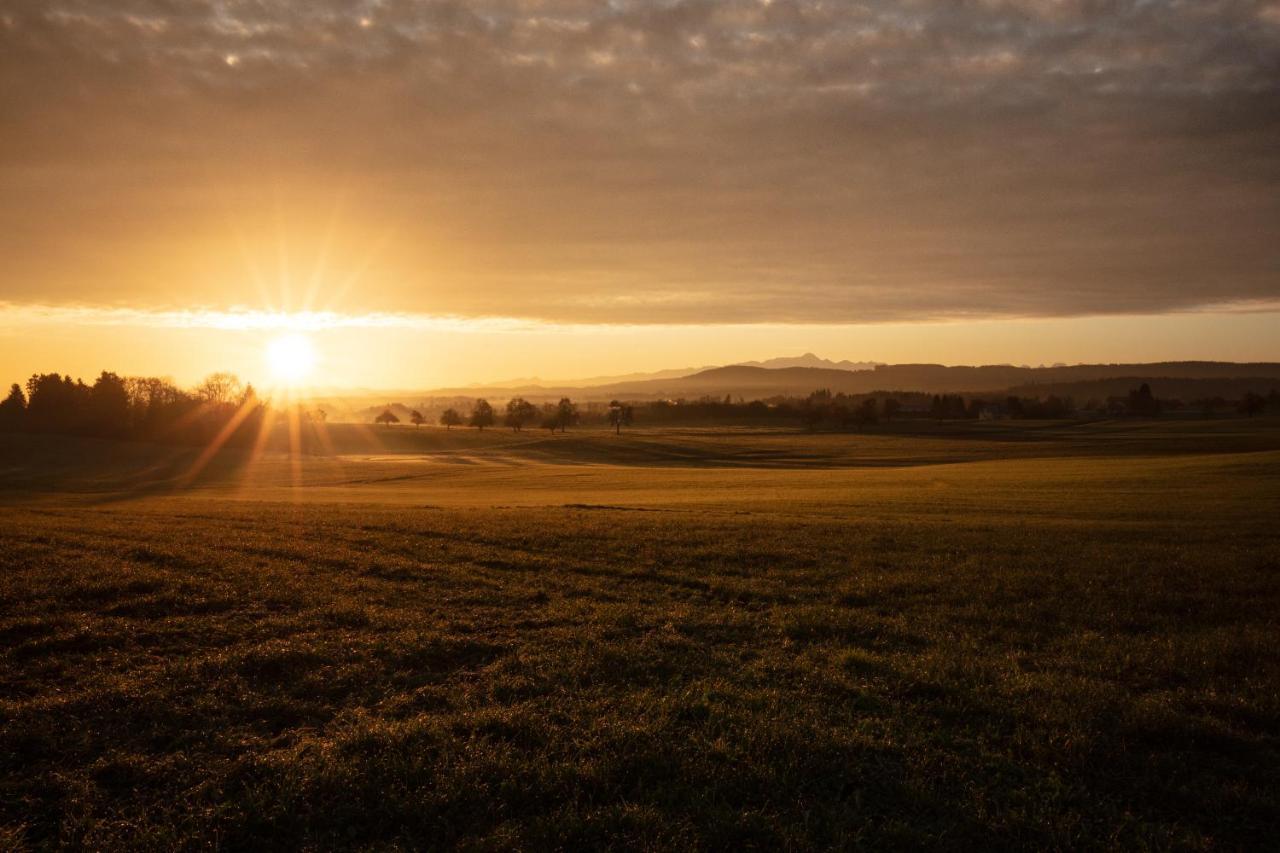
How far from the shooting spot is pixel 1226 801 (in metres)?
7.25

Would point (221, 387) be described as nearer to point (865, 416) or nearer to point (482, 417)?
point (482, 417)

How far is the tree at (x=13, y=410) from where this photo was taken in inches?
4331

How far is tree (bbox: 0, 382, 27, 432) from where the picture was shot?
110 m

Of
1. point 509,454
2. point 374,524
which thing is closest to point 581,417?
point 509,454

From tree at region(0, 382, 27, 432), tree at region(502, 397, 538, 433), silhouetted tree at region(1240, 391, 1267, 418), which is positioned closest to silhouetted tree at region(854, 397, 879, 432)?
silhouetted tree at region(1240, 391, 1267, 418)

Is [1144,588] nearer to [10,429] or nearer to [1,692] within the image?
[1,692]

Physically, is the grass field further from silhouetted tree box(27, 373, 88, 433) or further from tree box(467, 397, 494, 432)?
tree box(467, 397, 494, 432)

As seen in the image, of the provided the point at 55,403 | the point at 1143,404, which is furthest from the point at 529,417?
the point at 1143,404

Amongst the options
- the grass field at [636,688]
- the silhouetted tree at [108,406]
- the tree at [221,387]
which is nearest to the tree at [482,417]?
the tree at [221,387]

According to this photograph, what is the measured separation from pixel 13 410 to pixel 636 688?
14152 cm

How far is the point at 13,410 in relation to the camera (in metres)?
113

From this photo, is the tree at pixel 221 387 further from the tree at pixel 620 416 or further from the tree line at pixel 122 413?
the tree at pixel 620 416

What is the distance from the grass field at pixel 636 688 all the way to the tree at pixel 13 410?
11506cm

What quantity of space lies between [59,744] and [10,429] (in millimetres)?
130132
